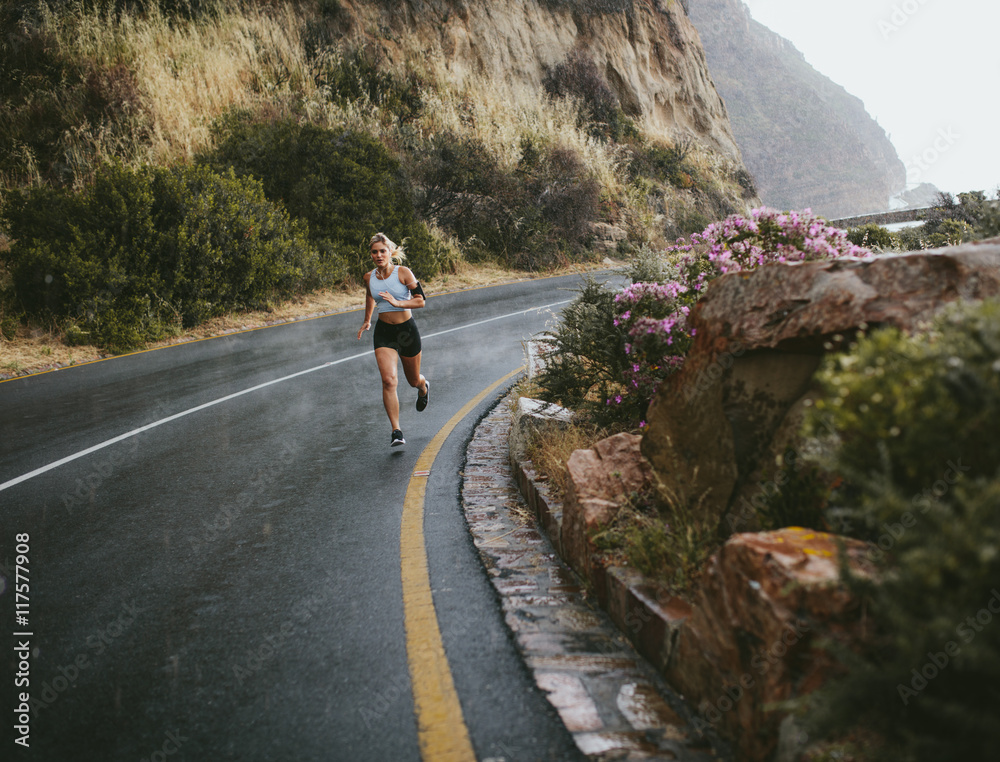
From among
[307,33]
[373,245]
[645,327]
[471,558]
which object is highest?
[307,33]

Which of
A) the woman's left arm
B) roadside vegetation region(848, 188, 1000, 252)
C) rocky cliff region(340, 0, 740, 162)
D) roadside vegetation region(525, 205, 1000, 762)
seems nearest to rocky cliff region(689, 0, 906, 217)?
rocky cliff region(340, 0, 740, 162)

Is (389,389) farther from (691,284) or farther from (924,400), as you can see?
(924,400)

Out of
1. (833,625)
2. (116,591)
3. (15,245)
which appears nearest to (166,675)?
(116,591)

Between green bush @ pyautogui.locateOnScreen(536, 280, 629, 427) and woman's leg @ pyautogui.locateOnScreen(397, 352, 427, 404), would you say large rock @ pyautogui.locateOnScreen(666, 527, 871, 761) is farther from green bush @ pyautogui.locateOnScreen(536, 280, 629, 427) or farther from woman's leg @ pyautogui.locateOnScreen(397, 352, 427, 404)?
woman's leg @ pyautogui.locateOnScreen(397, 352, 427, 404)

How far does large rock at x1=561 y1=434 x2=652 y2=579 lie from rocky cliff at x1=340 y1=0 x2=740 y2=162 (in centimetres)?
2766

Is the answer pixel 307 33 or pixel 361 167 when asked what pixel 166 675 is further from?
pixel 307 33

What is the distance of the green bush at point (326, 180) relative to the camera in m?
18.4

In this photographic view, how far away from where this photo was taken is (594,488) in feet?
13.0

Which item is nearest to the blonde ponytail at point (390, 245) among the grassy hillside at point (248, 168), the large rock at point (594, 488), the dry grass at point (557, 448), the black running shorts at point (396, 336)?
the black running shorts at point (396, 336)

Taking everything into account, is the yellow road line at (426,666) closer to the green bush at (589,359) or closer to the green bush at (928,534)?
the green bush at (928,534)

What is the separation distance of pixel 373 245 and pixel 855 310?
4749 mm

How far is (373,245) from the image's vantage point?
6.63 meters

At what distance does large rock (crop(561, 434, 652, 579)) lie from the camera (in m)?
3.71

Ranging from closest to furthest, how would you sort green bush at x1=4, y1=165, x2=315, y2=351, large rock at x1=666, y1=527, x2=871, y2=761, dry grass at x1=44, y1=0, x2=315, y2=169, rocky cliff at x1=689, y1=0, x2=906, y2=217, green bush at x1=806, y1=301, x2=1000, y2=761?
A: 1. green bush at x1=806, y1=301, x2=1000, y2=761
2. large rock at x1=666, y1=527, x2=871, y2=761
3. green bush at x1=4, y1=165, x2=315, y2=351
4. dry grass at x1=44, y1=0, x2=315, y2=169
5. rocky cliff at x1=689, y1=0, x2=906, y2=217
